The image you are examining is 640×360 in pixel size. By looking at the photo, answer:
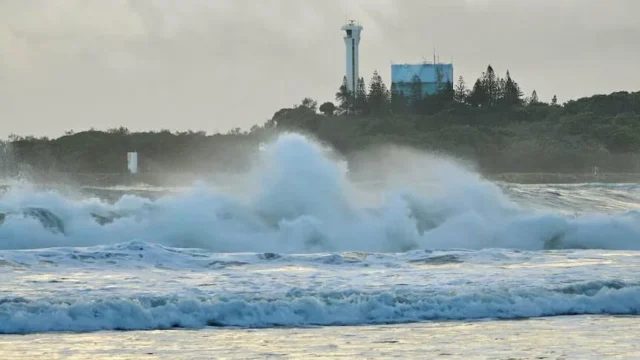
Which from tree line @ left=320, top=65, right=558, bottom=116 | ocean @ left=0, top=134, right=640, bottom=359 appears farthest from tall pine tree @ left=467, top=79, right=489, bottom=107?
ocean @ left=0, top=134, right=640, bottom=359

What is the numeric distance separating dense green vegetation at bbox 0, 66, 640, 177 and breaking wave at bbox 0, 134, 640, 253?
4776cm

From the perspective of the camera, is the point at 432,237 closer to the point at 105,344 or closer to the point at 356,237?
the point at 356,237

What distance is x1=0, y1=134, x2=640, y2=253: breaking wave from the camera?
2466cm

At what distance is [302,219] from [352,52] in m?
74.5

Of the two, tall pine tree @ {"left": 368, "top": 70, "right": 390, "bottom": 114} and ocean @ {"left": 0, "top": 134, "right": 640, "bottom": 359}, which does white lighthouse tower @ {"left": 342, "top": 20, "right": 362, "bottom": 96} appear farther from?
ocean @ {"left": 0, "top": 134, "right": 640, "bottom": 359}

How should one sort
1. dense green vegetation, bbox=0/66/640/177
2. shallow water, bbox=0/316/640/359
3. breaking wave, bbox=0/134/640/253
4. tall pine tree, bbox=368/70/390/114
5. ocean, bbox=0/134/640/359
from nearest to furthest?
shallow water, bbox=0/316/640/359 → ocean, bbox=0/134/640/359 → breaking wave, bbox=0/134/640/253 → dense green vegetation, bbox=0/66/640/177 → tall pine tree, bbox=368/70/390/114

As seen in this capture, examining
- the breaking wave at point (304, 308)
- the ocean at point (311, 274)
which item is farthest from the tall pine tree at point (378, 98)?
the breaking wave at point (304, 308)

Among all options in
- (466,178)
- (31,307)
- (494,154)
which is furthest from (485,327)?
(494,154)

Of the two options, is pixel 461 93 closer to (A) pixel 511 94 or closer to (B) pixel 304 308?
(A) pixel 511 94

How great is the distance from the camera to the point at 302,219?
25.8 m

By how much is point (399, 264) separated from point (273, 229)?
5.93m

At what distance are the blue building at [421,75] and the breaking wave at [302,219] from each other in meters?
71.7

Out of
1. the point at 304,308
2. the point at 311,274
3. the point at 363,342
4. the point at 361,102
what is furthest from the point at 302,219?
the point at 361,102

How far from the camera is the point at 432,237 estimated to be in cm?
2584
